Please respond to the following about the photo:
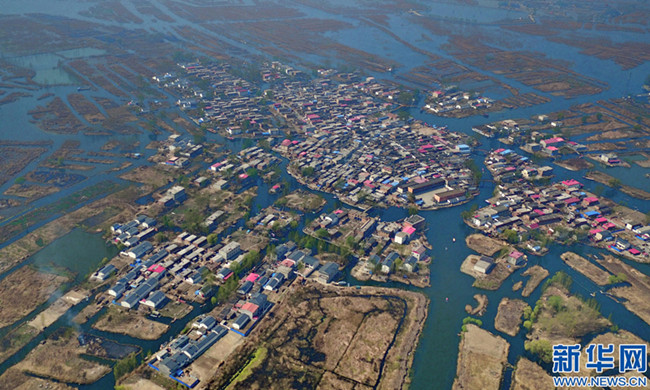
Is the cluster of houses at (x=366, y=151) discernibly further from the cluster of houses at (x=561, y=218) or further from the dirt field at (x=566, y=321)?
the dirt field at (x=566, y=321)

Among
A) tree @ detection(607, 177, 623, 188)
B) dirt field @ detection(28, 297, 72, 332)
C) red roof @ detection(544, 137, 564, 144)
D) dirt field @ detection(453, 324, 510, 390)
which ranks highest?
red roof @ detection(544, 137, 564, 144)

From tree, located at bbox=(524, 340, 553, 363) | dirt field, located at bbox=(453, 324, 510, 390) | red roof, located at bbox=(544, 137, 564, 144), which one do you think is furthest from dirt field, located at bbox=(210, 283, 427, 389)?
red roof, located at bbox=(544, 137, 564, 144)

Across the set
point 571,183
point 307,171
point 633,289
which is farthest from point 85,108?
point 633,289

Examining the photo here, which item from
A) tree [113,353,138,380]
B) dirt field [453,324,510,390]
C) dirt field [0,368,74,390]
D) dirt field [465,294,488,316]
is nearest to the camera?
dirt field [0,368,74,390]

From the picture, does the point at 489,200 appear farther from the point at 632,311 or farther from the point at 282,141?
the point at 282,141

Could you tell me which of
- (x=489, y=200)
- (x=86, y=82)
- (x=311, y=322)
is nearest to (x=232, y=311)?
(x=311, y=322)

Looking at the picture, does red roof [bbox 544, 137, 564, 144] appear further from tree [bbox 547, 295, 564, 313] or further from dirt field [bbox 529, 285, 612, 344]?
tree [bbox 547, 295, 564, 313]

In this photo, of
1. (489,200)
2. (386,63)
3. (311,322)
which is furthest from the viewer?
(386,63)

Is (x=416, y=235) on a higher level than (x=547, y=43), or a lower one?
lower
